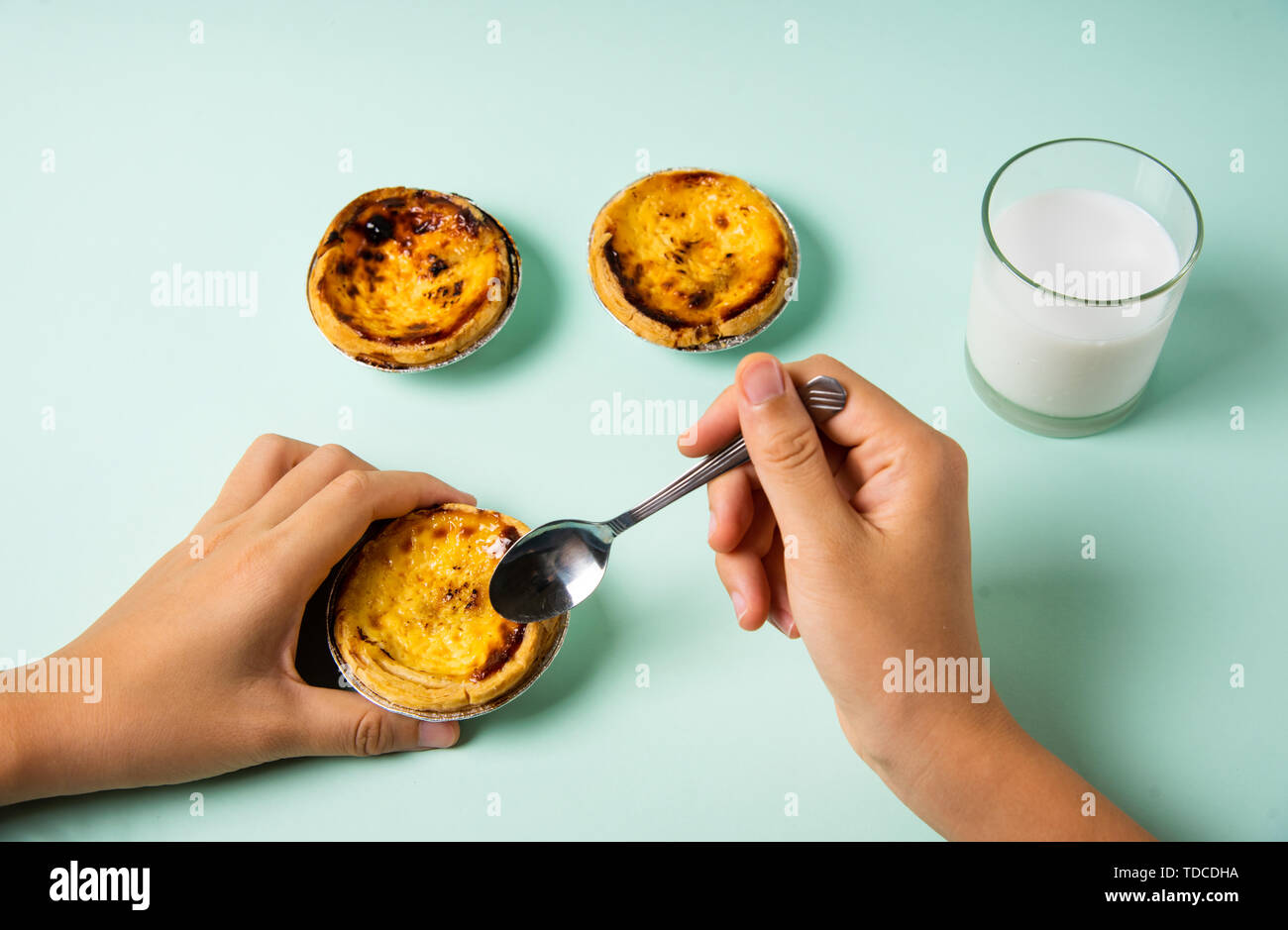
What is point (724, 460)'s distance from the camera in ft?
6.33

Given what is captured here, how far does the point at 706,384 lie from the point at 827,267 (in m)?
0.43

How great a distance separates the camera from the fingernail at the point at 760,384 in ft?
5.57

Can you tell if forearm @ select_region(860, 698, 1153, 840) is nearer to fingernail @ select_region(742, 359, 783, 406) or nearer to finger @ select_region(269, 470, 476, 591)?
fingernail @ select_region(742, 359, 783, 406)

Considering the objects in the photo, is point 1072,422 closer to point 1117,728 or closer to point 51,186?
point 1117,728

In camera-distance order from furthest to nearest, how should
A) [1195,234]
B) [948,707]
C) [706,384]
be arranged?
[706,384]
[1195,234]
[948,707]

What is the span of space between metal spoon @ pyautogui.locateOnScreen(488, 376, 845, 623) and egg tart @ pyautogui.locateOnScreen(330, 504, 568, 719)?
2.1 inches

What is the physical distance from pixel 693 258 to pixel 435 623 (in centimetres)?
99

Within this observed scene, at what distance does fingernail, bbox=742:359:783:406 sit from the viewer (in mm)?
1696

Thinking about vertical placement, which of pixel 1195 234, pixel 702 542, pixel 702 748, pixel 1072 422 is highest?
pixel 1195 234

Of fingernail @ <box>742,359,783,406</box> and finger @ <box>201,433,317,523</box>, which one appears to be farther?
finger @ <box>201,433,317,523</box>

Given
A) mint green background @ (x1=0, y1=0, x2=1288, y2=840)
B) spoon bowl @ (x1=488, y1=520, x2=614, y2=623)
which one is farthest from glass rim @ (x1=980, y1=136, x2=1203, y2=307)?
spoon bowl @ (x1=488, y1=520, x2=614, y2=623)

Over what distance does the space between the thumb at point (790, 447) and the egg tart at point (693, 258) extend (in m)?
0.59

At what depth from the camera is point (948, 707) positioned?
178 cm

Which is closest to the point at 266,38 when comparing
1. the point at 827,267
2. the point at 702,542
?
the point at 827,267
